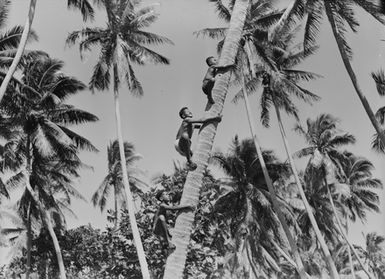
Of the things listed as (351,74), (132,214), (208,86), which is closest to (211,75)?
(208,86)

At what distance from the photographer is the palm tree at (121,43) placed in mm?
19031

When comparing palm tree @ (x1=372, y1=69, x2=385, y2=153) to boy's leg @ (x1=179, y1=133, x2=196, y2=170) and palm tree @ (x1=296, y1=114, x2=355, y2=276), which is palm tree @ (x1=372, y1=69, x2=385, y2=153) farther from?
boy's leg @ (x1=179, y1=133, x2=196, y2=170)

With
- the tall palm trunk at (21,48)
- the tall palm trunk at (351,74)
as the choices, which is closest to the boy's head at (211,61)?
the tall palm trunk at (21,48)

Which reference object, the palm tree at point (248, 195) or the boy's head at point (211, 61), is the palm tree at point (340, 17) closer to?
the boy's head at point (211, 61)

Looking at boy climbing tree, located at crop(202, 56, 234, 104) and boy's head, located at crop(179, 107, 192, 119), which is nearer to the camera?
boy's head, located at crop(179, 107, 192, 119)

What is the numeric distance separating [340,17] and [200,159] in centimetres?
1187

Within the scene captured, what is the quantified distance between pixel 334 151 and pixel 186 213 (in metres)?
27.4

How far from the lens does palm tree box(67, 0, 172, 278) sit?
1903 centimetres

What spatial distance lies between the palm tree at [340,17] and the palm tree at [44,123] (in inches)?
513

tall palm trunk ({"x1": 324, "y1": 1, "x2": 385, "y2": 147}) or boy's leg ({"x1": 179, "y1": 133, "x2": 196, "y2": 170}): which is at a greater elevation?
tall palm trunk ({"x1": 324, "y1": 1, "x2": 385, "y2": 147})

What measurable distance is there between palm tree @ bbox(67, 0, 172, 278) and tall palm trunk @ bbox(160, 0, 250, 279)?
1211cm

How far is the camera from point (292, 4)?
15.0 m

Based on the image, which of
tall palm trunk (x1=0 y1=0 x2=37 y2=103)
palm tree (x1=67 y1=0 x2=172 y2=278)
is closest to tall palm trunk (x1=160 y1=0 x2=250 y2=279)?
tall palm trunk (x1=0 y1=0 x2=37 y2=103)

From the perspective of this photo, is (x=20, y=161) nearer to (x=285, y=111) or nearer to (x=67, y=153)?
(x=67, y=153)
